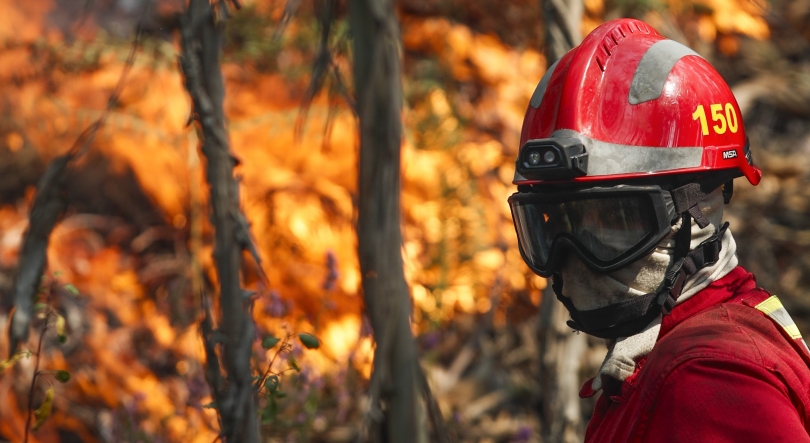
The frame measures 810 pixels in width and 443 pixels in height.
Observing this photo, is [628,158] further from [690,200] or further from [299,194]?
[299,194]

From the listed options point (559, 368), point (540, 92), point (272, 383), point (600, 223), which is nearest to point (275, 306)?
point (559, 368)

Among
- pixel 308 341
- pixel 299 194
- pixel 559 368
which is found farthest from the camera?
pixel 299 194

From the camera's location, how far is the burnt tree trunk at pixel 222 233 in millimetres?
1954

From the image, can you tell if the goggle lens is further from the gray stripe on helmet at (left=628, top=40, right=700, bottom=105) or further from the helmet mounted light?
the gray stripe on helmet at (left=628, top=40, right=700, bottom=105)

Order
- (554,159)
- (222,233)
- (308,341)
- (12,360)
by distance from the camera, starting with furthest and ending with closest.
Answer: (12,360) → (308,341) → (222,233) → (554,159)

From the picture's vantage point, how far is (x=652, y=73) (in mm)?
1688

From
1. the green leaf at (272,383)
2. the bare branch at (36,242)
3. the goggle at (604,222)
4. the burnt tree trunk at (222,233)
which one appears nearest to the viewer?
the goggle at (604,222)

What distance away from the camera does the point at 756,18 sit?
24.1 feet

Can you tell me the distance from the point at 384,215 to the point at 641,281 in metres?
0.61

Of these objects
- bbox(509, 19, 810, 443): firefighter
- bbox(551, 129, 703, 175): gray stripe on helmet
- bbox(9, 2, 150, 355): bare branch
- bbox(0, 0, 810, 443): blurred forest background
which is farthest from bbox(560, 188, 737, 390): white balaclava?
→ bbox(0, 0, 810, 443): blurred forest background

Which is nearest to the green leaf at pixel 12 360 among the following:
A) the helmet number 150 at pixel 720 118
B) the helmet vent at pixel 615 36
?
the helmet vent at pixel 615 36

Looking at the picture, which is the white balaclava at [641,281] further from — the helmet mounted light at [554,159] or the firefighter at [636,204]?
the helmet mounted light at [554,159]

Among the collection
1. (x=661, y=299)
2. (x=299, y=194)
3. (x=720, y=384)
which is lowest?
(x=720, y=384)

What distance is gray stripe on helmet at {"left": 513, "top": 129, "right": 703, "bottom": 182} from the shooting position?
166 cm
